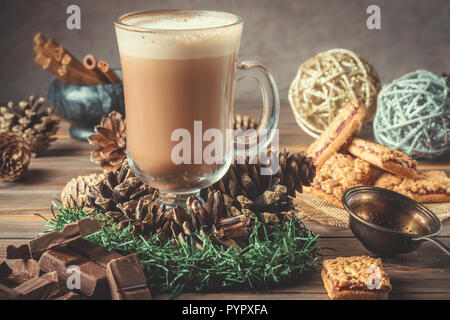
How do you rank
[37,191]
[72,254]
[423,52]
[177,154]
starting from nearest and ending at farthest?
[72,254], [177,154], [37,191], [423,52]

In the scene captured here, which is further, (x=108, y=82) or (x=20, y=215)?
(x=108, y=82)

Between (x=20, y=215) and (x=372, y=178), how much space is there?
3.46 ft

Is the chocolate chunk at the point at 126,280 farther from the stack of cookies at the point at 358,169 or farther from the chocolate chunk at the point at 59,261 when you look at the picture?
the stack of cookies at the point at 358,169

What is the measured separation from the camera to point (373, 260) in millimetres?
1108

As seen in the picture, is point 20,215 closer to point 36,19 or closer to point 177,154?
point 177,154

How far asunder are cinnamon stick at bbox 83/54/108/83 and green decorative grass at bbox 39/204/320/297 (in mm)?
939

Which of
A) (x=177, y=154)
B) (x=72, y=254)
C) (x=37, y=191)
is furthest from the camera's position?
(x=37, y=191)

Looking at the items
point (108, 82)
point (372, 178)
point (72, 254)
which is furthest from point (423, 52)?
point (72, 254)

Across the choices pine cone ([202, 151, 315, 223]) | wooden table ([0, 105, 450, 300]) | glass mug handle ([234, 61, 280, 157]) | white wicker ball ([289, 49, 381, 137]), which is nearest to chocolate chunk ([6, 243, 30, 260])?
wooden table ([0, 105, 450, 300])

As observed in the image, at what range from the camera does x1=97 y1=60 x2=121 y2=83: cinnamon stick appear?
1955 mm

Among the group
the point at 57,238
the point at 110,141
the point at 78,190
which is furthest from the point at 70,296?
the point at 110,141

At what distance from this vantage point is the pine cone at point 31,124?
1887 millimetres

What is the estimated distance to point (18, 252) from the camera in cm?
109
